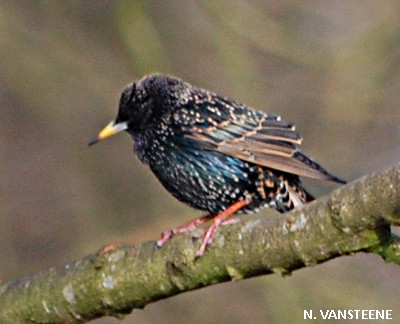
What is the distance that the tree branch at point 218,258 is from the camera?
338 centimetres

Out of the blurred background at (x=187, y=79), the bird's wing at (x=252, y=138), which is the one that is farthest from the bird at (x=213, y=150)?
the blurred background at (x=187, y=79)

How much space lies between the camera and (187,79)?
780cm

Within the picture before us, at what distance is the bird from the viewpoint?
542 centimetres

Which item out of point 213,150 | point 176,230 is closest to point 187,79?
point 213,150

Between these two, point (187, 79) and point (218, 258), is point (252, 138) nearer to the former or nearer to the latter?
point (218, 258)

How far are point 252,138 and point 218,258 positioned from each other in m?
1.77

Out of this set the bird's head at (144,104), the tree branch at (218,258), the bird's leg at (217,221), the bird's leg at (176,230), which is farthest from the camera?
the bird's head at (144,104)

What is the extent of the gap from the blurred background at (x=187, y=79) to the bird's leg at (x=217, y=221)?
1112mm

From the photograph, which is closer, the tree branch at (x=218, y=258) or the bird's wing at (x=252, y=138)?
the tree branch at (x=218, y=258)

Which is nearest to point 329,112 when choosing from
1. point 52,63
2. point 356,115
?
point 356,115

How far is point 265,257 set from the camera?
375cm

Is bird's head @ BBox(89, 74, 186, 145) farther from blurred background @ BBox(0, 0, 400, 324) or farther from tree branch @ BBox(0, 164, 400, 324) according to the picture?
tree branch @ BBox(0, 164, 400, 324)

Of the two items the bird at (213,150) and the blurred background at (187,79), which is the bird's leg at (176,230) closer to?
the bird at (213,150)

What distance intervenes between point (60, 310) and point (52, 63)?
3.04 m
